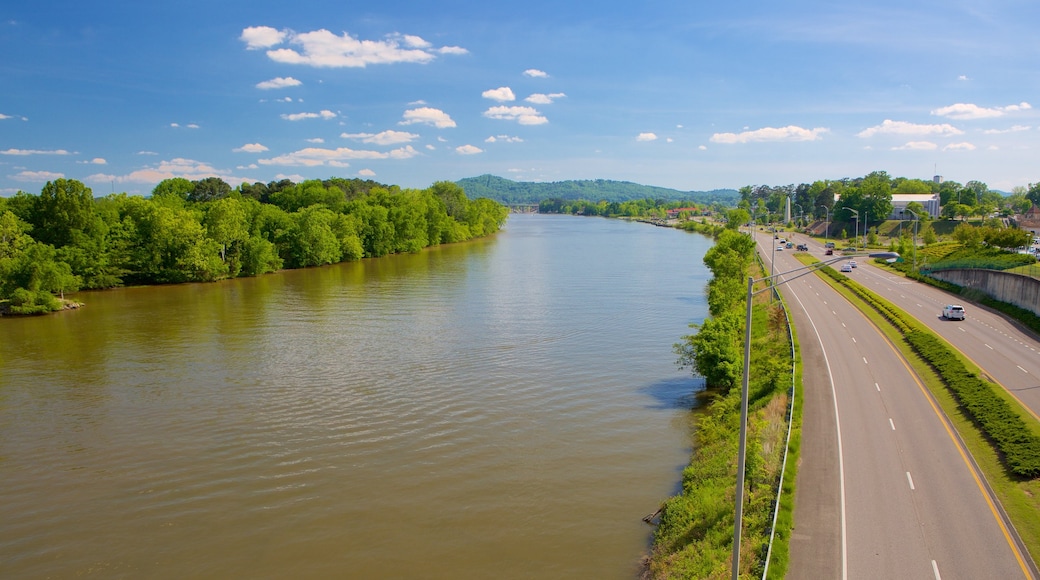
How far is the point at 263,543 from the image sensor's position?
2161cm

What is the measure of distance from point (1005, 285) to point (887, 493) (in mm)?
41048

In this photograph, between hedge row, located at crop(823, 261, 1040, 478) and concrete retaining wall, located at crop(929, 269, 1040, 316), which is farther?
concrete retaining wall, located at crop(929, 269, 1040, 316)

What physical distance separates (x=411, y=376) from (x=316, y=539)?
1775cm

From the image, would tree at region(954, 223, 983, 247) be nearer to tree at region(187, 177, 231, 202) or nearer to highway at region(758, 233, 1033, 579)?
highway at region(758, 233, 1033, 579)

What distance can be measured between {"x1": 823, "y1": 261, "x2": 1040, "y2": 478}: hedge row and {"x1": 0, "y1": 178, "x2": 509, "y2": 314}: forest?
73661 millimetres

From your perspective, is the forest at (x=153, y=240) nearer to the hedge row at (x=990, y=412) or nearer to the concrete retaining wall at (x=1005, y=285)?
the hedge row at (x=990, y=412)

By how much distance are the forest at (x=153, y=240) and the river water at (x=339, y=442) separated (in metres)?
7.84

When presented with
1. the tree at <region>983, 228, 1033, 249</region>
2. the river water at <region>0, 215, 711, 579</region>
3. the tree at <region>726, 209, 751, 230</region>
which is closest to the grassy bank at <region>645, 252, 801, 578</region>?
the river water at <region>0, 215, 711, 579</region>

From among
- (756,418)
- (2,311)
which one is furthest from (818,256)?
(2,311)

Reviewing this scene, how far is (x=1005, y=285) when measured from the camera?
51.9 metres

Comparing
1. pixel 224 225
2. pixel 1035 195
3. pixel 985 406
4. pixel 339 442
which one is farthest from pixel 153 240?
pixel 1035 195

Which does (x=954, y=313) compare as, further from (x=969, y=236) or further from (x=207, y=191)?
(x=207, y=191)

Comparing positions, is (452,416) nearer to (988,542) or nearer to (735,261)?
(988,542)

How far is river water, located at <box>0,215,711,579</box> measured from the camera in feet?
69.8
